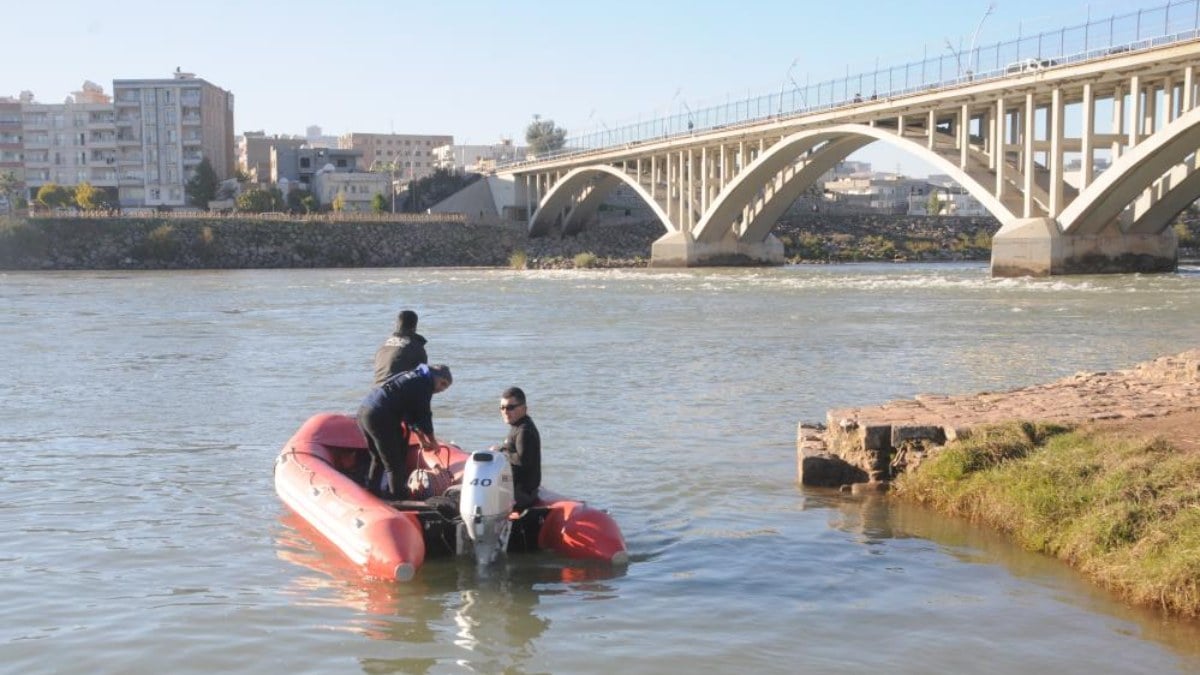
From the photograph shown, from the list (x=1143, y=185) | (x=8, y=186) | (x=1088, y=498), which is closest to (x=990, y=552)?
(x=1088, y=498)

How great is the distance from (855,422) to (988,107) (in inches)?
1283

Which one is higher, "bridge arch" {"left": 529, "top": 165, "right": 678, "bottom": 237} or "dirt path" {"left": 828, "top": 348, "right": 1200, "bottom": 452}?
"bridge arch" {"left": 529, "top": 165, "right": 678, "bottom": 237}

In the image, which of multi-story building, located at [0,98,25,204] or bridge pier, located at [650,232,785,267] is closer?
bridge pier, located at [650,232,785,267]

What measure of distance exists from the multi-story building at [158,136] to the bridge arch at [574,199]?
2812 centimetres

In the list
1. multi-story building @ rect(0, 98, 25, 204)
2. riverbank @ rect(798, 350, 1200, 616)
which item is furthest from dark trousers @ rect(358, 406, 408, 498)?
multi-story building @ rect(0, 98, 25, 204)

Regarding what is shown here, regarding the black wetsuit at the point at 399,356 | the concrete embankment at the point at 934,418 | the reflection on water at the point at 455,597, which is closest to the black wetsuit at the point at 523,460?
the reflection on water at the point at 455,597

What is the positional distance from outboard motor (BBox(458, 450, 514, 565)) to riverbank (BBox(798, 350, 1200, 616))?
313cm

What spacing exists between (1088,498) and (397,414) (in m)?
4.24

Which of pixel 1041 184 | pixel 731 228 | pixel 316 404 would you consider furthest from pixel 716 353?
pixel 731 228

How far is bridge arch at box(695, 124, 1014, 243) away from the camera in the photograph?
39812mm

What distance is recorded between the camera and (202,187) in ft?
284

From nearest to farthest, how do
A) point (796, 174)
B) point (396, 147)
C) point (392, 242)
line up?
1. point (796, 174)
2. point (392, 242)
3. point (396, 147)

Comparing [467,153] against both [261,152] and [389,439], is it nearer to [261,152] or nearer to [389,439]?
[261,152]

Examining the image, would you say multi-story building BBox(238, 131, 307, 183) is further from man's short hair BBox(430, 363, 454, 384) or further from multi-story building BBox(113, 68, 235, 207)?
man's short hair BBox(430, 363, 454, 384)
